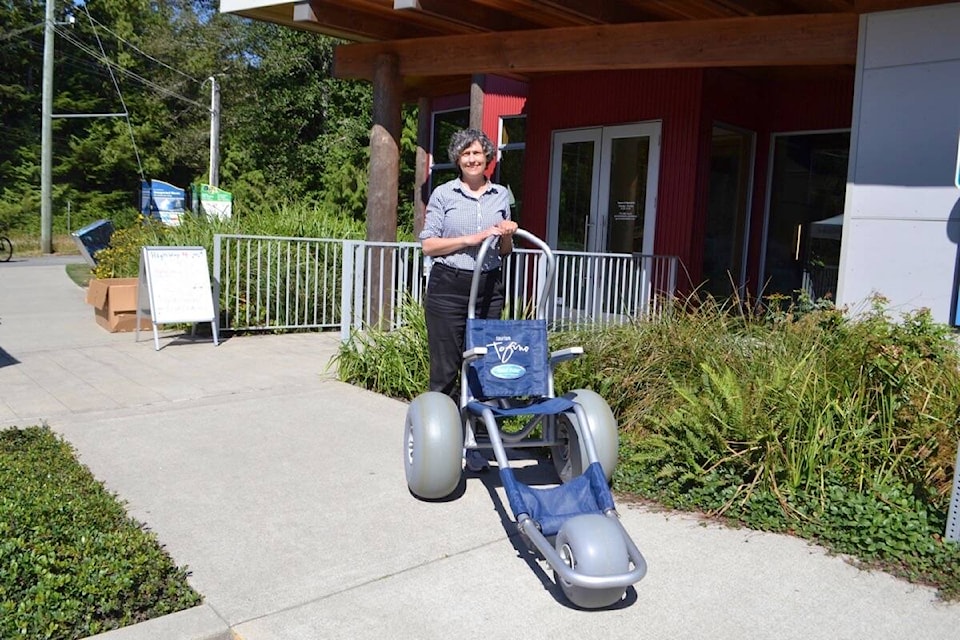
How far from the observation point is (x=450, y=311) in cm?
451

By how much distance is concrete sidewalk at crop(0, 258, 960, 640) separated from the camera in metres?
2.96

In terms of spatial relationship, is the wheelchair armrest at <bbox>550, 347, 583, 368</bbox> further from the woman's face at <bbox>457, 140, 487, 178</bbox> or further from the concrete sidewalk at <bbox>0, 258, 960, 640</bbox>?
the woman's face at <bbox>457, 140, 487, 178</bbox>

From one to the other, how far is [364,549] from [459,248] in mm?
1634

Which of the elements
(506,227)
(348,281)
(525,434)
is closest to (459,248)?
(506,227)

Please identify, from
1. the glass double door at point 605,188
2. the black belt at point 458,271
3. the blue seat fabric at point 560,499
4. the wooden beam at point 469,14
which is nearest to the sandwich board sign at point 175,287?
the wooden beam at point 469,14

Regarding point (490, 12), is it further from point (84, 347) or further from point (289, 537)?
point (289, 537)

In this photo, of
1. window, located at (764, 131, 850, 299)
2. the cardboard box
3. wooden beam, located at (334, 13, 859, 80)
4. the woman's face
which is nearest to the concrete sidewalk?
the woman's face

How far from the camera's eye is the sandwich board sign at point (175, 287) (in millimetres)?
8180

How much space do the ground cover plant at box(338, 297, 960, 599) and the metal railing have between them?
2928mm

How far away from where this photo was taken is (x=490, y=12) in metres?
7.95

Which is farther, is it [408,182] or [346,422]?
[408,182]

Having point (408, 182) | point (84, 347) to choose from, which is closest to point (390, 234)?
point (84, 347)

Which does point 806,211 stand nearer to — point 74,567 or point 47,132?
point 74,567

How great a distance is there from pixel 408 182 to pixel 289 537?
20.1 m
